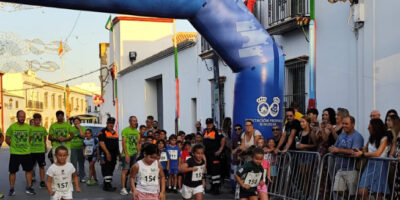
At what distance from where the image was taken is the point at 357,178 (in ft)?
25.3

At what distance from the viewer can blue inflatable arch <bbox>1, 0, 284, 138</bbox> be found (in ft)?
32.3

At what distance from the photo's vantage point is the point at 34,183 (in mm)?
13570

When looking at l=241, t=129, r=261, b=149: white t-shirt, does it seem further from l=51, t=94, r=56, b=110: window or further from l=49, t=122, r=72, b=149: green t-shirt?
l=51, t=94, r=56, b=110: window

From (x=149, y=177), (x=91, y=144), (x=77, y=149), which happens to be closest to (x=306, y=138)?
(x=149, y=177)

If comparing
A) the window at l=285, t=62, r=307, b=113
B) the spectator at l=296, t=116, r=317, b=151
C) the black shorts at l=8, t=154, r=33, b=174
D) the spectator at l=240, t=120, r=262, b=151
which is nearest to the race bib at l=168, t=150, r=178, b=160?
the spectator at l=240, t=120, r=262, b=151

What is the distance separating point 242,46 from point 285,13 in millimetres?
4180

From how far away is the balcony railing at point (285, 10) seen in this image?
13.2 meters

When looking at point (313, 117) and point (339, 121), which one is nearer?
point (339, 121)

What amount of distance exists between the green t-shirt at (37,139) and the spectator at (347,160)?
22.0ft

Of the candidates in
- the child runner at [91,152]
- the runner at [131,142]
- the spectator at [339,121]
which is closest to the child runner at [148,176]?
the spectator at [339,121]

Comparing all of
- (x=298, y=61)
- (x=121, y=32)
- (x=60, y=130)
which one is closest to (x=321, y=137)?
(x=298, y=61)

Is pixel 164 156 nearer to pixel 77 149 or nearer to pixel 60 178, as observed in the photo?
pixel 77 149

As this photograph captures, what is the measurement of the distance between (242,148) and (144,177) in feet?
10.9

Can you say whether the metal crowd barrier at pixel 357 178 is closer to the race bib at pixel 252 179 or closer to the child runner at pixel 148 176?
the race bib at pixel 252 179
